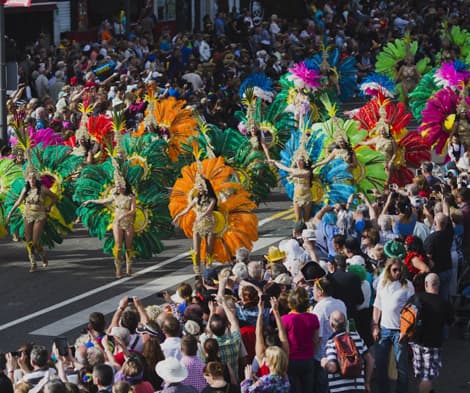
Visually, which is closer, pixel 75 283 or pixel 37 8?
pixel 75 283

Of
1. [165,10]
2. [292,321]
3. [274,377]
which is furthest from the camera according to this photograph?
[165,10]

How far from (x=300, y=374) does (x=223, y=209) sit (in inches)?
234

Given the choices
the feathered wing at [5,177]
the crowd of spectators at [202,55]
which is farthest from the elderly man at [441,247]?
the crowd of spectators at [202,55]

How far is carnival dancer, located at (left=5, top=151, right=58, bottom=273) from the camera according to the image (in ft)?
62.3

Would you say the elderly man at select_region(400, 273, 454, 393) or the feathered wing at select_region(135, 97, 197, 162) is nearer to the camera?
the elderly man at select_region(400, 273, 454, 393)

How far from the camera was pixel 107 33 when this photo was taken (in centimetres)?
3438

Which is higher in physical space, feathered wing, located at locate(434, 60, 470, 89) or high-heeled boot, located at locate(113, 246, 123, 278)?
feathered wing, located at locate(434, 60, 470, 89)

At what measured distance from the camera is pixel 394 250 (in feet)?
47.1

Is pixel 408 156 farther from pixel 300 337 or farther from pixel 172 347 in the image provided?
pixel 172 347

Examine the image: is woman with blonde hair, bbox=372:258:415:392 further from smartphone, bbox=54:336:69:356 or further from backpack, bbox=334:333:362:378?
smartphone, bbox=54:336:69:356

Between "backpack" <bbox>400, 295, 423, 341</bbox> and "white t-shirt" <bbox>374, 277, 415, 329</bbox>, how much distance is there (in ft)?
0.53

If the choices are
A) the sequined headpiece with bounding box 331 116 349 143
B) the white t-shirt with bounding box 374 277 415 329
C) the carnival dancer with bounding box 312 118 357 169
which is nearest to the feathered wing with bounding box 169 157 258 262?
the carnival dancer with bounding box 312 118 357 169

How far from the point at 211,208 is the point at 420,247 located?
155 inches

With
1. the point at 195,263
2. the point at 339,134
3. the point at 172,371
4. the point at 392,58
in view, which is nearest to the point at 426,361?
the point at 172,371
